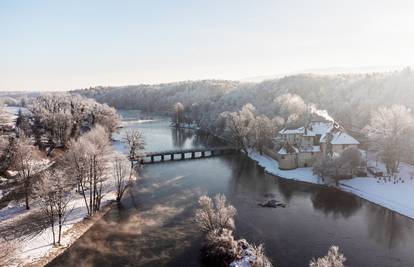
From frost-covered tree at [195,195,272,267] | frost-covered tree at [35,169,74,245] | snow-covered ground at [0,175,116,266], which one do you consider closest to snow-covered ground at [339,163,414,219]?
frost-covered tree at [195,195,272,267]

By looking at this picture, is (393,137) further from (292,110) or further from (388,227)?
(292,110)

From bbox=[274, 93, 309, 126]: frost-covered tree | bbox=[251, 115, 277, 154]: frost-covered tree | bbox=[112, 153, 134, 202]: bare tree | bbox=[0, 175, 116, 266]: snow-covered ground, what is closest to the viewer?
bbox=[0, 175, 116, 266]: snow-covered ground

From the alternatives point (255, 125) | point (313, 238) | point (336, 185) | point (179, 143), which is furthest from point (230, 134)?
point (313, 238)


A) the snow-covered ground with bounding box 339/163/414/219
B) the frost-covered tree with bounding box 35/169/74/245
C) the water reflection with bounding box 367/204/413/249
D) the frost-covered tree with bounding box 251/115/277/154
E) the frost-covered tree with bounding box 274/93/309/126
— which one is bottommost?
the water reflection with bounding box 367/204/413/249

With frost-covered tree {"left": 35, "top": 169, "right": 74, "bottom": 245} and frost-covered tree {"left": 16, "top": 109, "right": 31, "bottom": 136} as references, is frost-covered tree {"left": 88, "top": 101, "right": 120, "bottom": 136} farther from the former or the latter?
Result: frost-covered tree {"left": 35, "top": 169, "right": 74, "bottom": 245}

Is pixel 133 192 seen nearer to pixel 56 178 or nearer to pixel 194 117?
pixel 56 178

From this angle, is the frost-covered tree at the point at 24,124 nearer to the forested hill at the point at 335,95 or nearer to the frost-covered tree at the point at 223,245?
the forested hill at the point at 335,95
